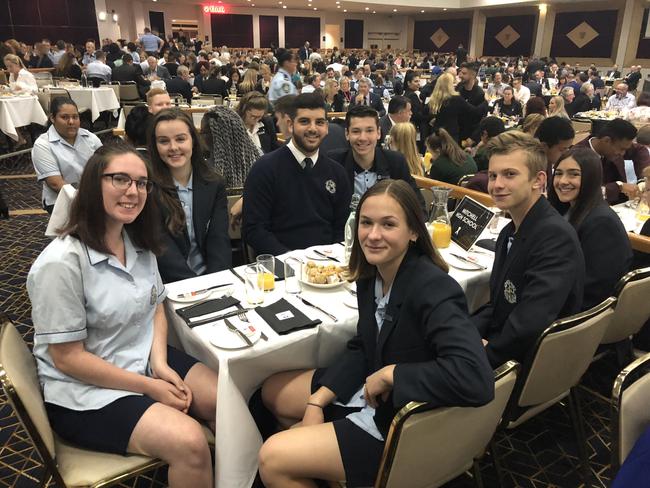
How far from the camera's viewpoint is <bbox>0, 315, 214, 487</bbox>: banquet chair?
4.34 ft

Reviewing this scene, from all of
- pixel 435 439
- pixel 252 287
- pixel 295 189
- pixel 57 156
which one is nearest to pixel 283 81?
pixel 57 156

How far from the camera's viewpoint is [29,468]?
205 cm

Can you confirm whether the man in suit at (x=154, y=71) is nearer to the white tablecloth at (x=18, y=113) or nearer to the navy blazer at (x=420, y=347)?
the white tablecloth at (x=18, y=113)

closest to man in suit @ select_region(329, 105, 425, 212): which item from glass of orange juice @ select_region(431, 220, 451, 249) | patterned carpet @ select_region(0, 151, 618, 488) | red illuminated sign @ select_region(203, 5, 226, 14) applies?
glass of orange juice @ select_region(431, 220, 451, 249)

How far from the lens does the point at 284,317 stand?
1.79 metres

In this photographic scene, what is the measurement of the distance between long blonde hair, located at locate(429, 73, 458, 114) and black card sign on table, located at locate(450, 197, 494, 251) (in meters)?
4.35

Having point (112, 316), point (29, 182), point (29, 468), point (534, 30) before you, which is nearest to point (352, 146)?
point (112, 316)

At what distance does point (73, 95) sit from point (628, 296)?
8.62 meters

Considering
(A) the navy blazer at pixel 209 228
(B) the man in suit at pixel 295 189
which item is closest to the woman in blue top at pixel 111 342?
(A) the navy blazer at pixel 209 228

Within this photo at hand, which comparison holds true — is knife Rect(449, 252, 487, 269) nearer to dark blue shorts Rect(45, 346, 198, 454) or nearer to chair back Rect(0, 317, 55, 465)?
dark blue shorts Rect(45, 346, 198, 454)

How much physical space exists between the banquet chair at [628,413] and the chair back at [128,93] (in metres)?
9.51

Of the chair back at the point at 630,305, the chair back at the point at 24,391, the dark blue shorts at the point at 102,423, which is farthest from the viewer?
the chair back at the point at 630,305

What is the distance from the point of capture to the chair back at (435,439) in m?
1.19

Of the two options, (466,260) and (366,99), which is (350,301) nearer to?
(466,260)
